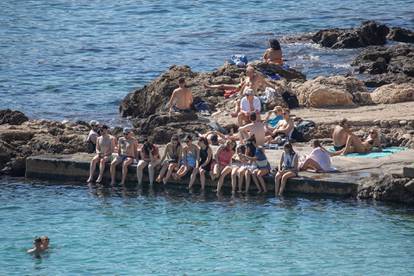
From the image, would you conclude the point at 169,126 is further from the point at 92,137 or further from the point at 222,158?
the point at 222,158

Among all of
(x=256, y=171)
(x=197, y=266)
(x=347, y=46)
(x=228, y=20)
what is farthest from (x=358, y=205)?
(x=228, y=20)

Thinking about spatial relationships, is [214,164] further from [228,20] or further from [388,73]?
[228,20]

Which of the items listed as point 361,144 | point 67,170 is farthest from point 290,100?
point 67,170

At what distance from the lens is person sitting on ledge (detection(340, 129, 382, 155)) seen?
29266 mm

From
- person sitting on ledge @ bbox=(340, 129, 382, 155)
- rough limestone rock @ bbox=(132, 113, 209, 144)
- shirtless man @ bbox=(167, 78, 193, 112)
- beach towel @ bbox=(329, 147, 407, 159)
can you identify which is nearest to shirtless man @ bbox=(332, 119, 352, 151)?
person sitting on ledge @ bbox=(340, 129, 382, 155)

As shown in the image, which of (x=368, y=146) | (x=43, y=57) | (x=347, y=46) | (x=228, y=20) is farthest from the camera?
(x=228, y=20)

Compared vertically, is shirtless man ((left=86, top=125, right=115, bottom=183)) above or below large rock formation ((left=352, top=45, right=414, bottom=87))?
below

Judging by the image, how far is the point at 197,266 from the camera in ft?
78.5

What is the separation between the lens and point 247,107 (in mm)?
31250

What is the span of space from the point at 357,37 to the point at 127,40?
11883 mm

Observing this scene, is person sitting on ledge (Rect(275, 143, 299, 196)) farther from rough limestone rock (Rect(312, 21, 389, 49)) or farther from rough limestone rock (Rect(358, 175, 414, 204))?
rough limestone rock (Rect(312, 21, 389, 49))

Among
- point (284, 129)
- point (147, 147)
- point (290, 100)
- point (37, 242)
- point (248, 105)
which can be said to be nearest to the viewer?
point (37, 242)

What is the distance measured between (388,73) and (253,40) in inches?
483

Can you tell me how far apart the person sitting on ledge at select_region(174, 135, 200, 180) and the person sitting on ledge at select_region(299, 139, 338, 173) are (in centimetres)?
238
